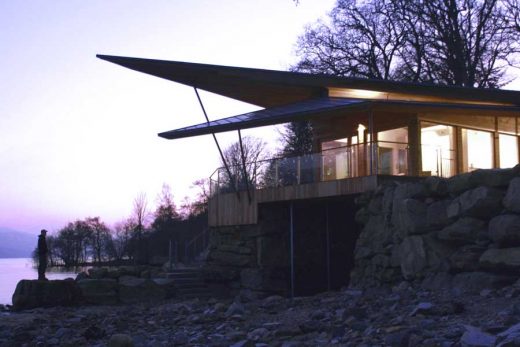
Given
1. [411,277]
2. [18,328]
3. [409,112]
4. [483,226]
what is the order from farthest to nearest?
[409,112] → [18,328] → [411,277] → [483,226]

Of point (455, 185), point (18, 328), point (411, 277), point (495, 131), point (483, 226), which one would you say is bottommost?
point (18, 328)

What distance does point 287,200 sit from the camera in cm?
2073

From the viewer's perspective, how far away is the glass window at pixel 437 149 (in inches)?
746

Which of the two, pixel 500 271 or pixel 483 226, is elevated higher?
pixel 483 226

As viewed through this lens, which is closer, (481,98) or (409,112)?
(409,112)

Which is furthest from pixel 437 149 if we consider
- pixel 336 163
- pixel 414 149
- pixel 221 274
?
pixel 221 274

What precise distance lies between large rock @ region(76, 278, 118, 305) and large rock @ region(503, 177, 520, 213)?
1303 cm

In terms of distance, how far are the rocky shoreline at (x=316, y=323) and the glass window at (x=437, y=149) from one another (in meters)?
5.55

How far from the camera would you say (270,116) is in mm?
19312

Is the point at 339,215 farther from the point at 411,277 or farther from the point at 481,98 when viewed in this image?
the point at 411,277

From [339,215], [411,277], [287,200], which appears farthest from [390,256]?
[339,215]

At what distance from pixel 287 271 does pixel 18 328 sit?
9.42 metres

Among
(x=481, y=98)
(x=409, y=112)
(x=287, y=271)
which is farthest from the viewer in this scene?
(x=481, y=98)

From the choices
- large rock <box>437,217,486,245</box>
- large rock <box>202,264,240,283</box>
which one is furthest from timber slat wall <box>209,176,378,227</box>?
large rock <box>437,217,486,245</box>
